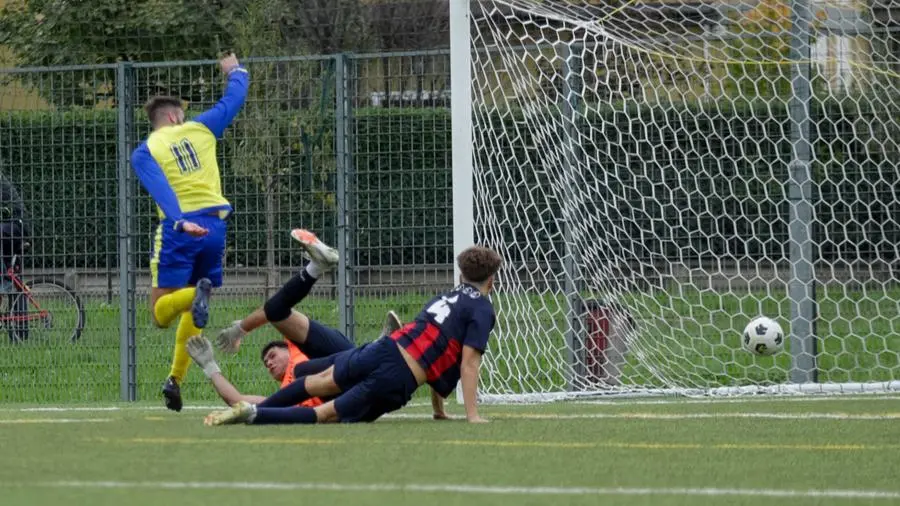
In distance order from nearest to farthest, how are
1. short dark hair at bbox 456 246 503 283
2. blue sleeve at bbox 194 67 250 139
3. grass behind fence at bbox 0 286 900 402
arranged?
short dark hair at bbox 456 246 503 283, blue sleeve at bbox 194 67 250 139, grass behind fence at bbox 0 286 900 402

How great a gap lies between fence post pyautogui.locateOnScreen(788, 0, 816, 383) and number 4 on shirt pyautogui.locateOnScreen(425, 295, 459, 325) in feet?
11.2

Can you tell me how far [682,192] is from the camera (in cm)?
1158

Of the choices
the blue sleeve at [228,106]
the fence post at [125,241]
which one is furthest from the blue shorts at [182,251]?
the fence post at [125,241]

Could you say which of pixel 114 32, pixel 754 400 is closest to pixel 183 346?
pixel 754 400

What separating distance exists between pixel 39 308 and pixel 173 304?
3.78 metres

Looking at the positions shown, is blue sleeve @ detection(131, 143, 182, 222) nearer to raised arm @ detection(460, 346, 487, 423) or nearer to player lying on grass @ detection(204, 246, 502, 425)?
player lying on grass @ detection(204, 246, 502, 425)

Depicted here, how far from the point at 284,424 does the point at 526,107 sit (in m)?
3.92

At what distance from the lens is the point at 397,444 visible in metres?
7.18

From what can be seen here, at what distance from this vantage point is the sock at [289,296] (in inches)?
360

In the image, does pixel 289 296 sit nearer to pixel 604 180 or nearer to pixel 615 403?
pixel 615 403

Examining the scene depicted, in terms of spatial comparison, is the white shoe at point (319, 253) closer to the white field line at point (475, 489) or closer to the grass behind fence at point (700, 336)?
the grass behind fence at point (700, 336)

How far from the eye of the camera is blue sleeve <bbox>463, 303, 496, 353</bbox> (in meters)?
8.21

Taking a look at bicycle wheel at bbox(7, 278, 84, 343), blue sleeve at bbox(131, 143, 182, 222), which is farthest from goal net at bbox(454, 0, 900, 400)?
bicycle wheel at bbox(7, 278, 84, 343)

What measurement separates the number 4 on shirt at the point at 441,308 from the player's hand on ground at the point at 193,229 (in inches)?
69.1
